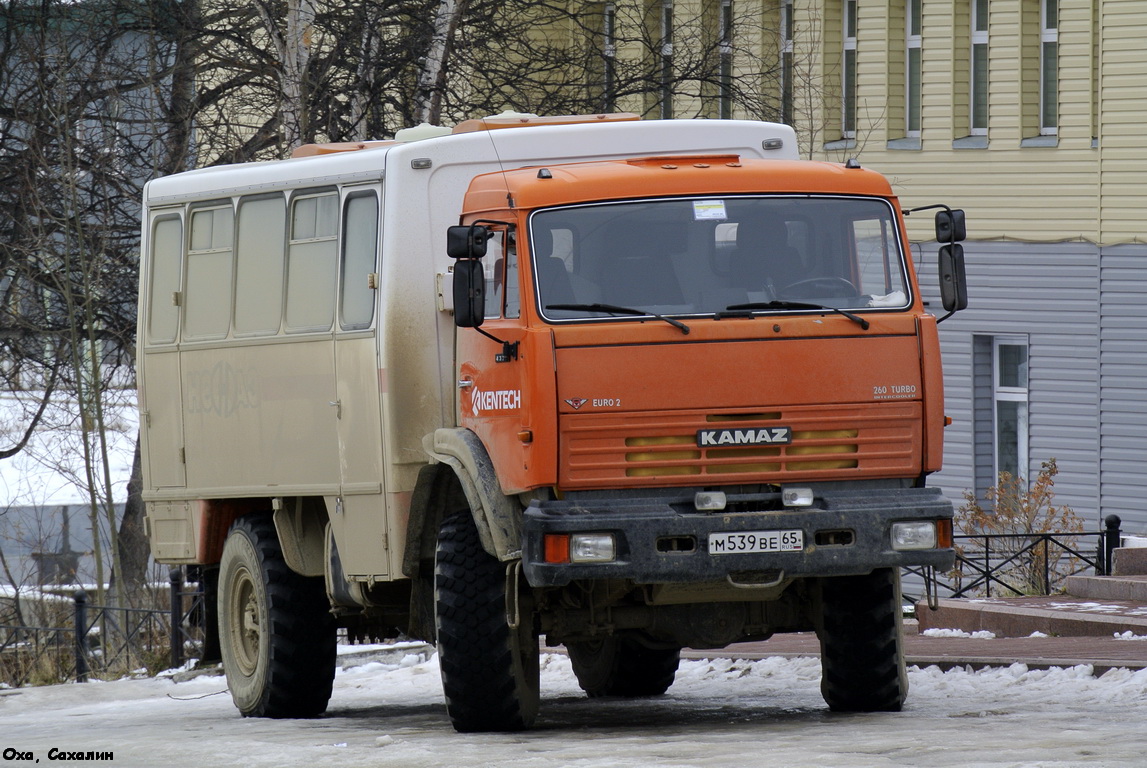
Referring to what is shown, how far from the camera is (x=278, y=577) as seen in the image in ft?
39.9

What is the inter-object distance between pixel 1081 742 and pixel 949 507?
4.79 feet

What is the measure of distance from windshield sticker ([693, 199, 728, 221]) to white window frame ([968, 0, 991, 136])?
16705 millimetres

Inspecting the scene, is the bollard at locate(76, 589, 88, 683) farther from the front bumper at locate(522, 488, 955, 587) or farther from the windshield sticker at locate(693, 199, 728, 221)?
the windshield sticker at locate(693, 199, 728, 221)

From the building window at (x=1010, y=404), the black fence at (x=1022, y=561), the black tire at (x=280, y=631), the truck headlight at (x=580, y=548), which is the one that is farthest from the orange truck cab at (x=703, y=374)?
the building window at (x=1010, y=404)

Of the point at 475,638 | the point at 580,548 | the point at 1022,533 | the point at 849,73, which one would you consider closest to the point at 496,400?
the point at 580,548

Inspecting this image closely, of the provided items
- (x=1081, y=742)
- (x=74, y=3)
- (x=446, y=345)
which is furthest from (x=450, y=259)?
(x=74, y=3)

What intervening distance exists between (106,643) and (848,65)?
1254cm

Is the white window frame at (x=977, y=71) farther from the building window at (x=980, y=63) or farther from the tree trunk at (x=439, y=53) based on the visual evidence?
the tree trunk at (x=439, y=53)

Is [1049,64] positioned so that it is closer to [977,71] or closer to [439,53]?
[977,71]

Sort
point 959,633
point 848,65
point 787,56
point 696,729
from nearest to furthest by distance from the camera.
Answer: point 696,729
point 959,633
point 848,65
point 787,56

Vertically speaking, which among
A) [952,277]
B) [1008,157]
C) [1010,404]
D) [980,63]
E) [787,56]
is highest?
[787,56]

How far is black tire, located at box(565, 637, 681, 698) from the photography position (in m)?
13.1

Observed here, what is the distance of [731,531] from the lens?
30.7 ft

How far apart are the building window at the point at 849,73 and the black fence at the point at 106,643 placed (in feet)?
38.6
